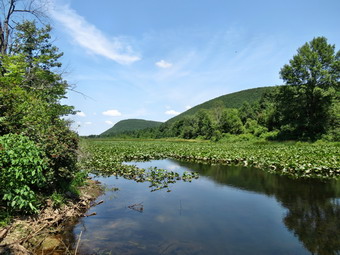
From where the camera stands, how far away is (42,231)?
5.07 meters

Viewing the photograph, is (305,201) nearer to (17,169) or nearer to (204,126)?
(17,169)

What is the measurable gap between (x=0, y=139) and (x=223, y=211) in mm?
6606

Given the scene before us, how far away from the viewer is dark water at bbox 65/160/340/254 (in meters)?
5.04

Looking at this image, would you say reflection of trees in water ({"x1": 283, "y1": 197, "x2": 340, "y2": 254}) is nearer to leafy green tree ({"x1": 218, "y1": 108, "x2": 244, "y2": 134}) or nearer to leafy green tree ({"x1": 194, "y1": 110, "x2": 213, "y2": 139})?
leafy green tree ({"x1": 218, "y1": 108, "x2": 244, "y2": 134})

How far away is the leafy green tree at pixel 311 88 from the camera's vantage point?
31.0 m

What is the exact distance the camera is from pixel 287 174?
12.4 m

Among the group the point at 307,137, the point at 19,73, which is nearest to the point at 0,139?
the point at 19,73

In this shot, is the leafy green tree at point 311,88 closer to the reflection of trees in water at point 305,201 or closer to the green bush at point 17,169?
the reflection of trees in water at point 305,201

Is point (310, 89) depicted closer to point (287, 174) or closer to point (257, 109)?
point (287, 174)

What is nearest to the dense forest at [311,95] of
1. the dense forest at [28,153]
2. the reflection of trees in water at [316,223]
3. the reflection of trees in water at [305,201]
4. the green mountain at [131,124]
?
the reflection of trees in water at [305,201]

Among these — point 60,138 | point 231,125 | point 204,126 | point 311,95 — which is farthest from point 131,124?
point 60,138

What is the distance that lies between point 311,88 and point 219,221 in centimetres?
3262

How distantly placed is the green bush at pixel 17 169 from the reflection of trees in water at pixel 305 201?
643 cm

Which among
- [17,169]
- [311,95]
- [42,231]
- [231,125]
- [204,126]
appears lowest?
[42,231]
